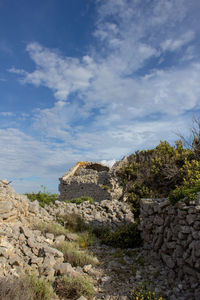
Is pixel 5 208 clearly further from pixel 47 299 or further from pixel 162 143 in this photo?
pixel 162 143

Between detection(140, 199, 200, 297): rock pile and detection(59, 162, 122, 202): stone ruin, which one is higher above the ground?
detection(59, 162, 122, 202): stone ruin

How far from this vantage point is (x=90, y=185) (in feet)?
67.1

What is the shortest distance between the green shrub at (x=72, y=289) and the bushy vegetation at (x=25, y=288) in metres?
0.28

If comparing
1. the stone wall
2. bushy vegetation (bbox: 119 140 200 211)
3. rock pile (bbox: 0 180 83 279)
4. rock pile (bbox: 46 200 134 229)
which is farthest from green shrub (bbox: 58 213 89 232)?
bushy vegetation (bbox: 119 140 200 211)

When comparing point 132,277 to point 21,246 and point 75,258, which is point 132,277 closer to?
point 75,258

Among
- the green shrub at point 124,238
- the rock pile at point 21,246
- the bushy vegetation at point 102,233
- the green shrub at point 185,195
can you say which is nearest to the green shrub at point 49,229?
the rock pile at point 21,246

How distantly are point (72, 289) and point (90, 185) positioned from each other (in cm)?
1513

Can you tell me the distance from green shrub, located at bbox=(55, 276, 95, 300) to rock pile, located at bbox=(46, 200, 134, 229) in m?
5.60

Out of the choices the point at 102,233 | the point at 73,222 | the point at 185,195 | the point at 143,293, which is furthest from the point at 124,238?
the point at 143,293

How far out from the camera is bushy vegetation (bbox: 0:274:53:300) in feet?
14.5

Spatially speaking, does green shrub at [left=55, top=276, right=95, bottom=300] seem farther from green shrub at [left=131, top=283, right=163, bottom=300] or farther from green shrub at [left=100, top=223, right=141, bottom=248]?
green shrub at [left=100, top=223, right=141, bottom=248]

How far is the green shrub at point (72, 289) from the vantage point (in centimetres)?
526

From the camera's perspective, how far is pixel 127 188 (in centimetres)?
1731

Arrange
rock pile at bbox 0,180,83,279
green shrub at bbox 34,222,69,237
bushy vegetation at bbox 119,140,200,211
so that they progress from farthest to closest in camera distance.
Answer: bushy vegetation at bbox 119,140,200,211 < green shrub at bbox 34,222,69,237 < rock pile at bbox 0,180,83,279
